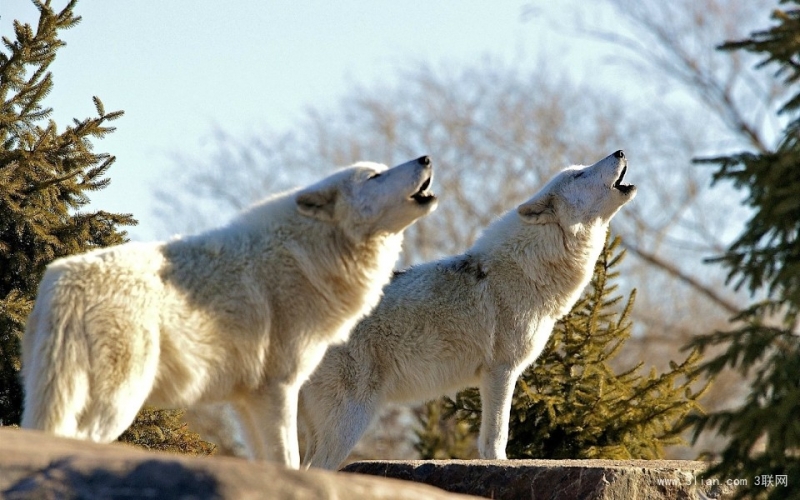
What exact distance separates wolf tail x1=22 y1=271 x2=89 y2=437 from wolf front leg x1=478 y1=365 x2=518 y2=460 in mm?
4110

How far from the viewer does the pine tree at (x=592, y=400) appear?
10.0 metres

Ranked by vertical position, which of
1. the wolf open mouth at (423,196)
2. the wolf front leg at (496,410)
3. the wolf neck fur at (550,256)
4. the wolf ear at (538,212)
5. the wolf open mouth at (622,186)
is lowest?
the wolf front leg at (496,410)

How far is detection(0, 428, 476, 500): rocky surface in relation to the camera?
399cm

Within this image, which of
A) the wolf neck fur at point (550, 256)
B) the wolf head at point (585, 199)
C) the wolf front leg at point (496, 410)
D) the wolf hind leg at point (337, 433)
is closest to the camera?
the wolf hind leg at point (337, 433)

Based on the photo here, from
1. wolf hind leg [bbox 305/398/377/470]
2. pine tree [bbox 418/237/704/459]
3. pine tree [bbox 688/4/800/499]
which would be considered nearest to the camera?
pine tree [bbox 688/4/800/499]

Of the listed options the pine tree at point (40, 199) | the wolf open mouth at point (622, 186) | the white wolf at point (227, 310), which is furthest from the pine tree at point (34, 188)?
the wolf open mouth at point (622, 186)

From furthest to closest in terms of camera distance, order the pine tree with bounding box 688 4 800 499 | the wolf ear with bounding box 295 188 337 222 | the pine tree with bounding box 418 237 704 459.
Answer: the pine tree with bounding box 418 237 704 459 < the wolf ear with bounding box 295 188 337 222 < the pine tree with bounding box 688 4 800 499

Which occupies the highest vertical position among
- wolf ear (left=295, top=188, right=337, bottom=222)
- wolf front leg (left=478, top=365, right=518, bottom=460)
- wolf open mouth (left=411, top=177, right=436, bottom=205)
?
wolf open mouth (left=411, top=177, right=436, bottom=205)

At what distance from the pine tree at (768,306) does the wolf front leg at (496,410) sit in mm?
3170

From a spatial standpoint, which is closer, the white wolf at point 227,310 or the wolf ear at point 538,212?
the white wolf at point 227,310

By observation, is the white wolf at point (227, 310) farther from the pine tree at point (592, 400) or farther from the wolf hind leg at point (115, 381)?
the pine tree at point (592, 400)

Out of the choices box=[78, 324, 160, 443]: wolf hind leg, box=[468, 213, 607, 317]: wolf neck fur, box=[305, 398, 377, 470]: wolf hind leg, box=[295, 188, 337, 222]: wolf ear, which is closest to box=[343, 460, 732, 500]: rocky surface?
box=[305, 398, 377, 470]: wolf hind leg

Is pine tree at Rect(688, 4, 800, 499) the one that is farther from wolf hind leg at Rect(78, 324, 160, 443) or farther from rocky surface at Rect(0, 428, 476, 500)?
wolf hind leg at Rect(78, 324, 160, 443)

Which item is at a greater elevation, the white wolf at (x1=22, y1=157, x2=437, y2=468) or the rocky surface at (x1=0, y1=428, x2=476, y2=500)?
the white wolf at (x1=22, y1=157, x2=437, y2=468)
